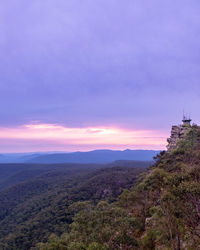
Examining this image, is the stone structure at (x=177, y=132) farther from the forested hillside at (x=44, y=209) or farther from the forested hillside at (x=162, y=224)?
the forested hillside at (x=162, y=224)

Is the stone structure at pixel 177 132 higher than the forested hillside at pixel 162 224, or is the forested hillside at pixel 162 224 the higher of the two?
the stone structure at pixel 177 132

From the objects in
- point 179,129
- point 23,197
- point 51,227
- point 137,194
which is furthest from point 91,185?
point 137,194

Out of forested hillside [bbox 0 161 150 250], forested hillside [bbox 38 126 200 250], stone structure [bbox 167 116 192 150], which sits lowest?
forested hillside [bbox 0 161 150 250]

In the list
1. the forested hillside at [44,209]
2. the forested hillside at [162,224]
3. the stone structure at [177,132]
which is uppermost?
the stone structure at [177,132]

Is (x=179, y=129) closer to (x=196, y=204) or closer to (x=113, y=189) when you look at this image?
(x=113, y=189)

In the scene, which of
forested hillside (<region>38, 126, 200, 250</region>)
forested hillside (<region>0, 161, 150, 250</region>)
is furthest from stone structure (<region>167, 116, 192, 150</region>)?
forested hillside (<region>38, 126, 200, 250</region>)

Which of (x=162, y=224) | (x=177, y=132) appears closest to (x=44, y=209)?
(x=177, y=132)

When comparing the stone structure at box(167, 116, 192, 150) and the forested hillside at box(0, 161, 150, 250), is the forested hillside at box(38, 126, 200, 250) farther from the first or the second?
the stone structure at box(167, 116, 192, 150)

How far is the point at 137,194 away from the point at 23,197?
9179 cm

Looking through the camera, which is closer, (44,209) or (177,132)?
(177,132)

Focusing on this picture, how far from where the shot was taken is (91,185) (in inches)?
2889

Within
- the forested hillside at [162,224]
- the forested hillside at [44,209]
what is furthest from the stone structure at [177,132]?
the forested hillside at [162,224]

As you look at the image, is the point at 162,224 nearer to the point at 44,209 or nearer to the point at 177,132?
the point at 177,132

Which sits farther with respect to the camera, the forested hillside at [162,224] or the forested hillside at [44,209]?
the forested hillside at [44,209]
